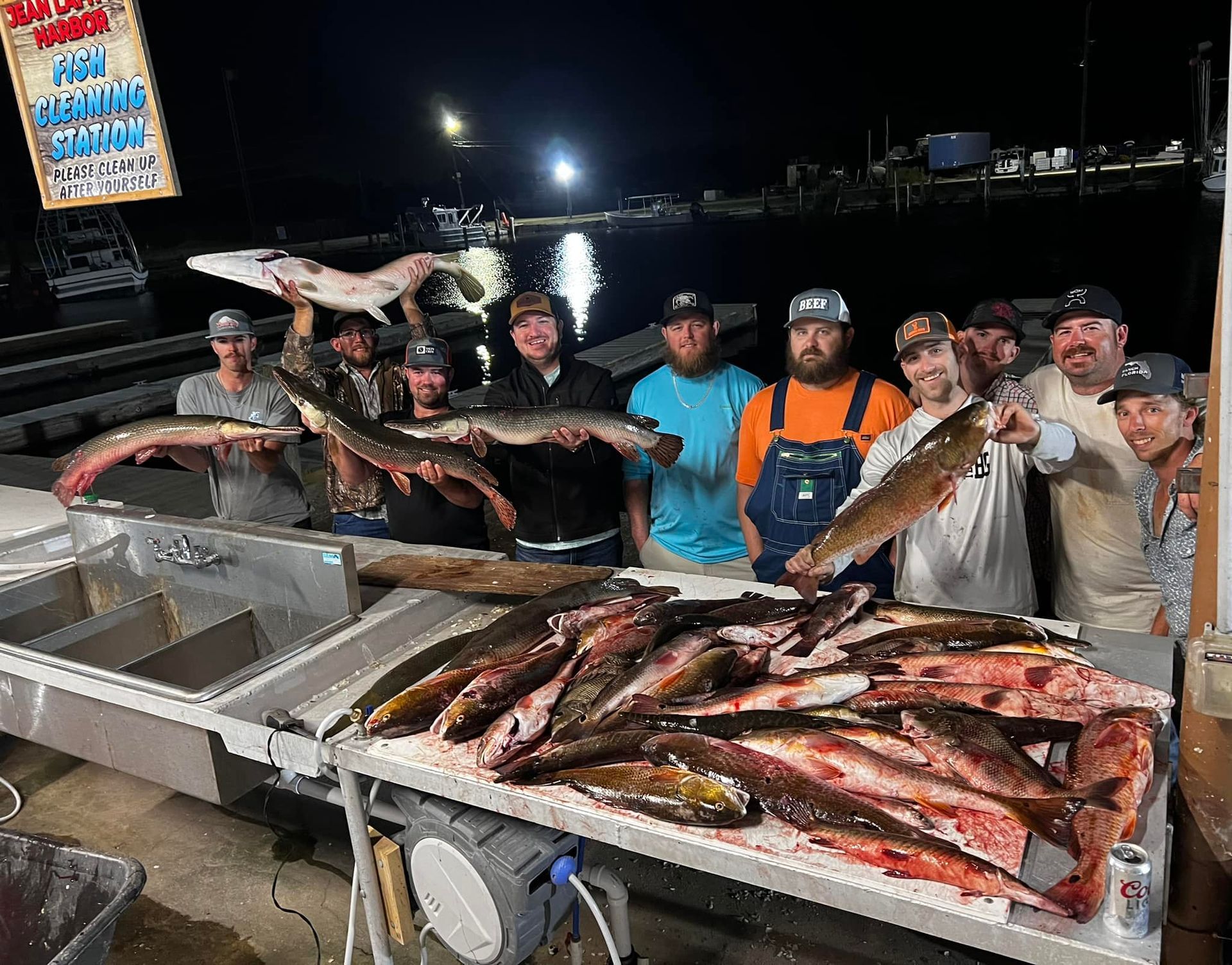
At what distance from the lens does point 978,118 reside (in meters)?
120

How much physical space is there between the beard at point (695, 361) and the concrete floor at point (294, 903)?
8.24ft

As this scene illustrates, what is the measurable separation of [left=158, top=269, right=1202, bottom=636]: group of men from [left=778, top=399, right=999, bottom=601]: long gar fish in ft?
0.35

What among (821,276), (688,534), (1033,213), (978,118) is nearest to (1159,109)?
(978,118)

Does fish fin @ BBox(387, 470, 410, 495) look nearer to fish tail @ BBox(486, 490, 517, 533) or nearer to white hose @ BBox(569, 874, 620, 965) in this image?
fish tail @ BBox(486, 490, 517, 533)

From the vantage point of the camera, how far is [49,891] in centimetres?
286

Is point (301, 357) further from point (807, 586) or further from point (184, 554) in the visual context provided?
point (807, 586)

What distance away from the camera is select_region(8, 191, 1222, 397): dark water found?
24689mm

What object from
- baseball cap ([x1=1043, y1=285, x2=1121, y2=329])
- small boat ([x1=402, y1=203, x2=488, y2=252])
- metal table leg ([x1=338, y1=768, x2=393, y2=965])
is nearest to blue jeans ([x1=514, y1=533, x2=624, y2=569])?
metal table leg ([x1=338, y1=768, x2=393, y2=965])

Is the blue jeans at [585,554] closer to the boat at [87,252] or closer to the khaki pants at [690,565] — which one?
the khaki pants at [690,565]

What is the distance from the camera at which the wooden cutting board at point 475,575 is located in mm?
3770

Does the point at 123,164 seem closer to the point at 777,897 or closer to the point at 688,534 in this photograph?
the point at 688,534

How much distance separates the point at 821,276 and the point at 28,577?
36.9 m

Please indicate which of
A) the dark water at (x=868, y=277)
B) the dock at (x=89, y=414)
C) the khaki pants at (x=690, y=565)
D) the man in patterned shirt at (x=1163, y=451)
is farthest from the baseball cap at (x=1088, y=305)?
the dark water at (x=868, y=277)

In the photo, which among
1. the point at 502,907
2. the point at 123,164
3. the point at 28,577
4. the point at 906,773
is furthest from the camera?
the point at 123,164
